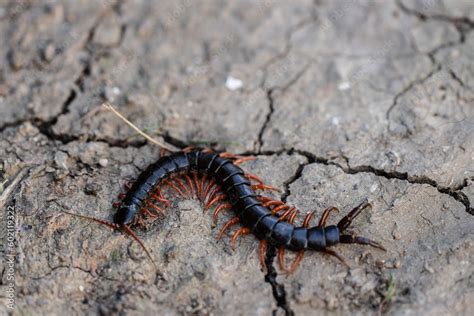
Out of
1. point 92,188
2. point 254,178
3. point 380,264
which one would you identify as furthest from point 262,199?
point 92,188

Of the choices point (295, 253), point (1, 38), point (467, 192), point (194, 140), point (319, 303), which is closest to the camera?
point (319, 303)

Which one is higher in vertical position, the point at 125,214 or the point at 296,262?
the point at 296,262

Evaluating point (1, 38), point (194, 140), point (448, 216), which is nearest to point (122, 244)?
point (194, 140)

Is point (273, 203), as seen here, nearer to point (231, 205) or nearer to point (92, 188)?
point (231, 205)

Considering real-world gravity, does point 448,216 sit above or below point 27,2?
below

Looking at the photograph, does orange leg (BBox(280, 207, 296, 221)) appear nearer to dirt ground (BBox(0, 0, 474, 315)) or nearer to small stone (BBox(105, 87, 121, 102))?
dirt ground (BBox(0, 0, 474, 315))

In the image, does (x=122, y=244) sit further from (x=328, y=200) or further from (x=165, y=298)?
(x=328, y=200)

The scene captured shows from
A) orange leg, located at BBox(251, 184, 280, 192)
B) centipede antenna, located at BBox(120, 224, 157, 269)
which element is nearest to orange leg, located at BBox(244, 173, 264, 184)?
orange leg, located at BBox(251, 184, 280, 192)
